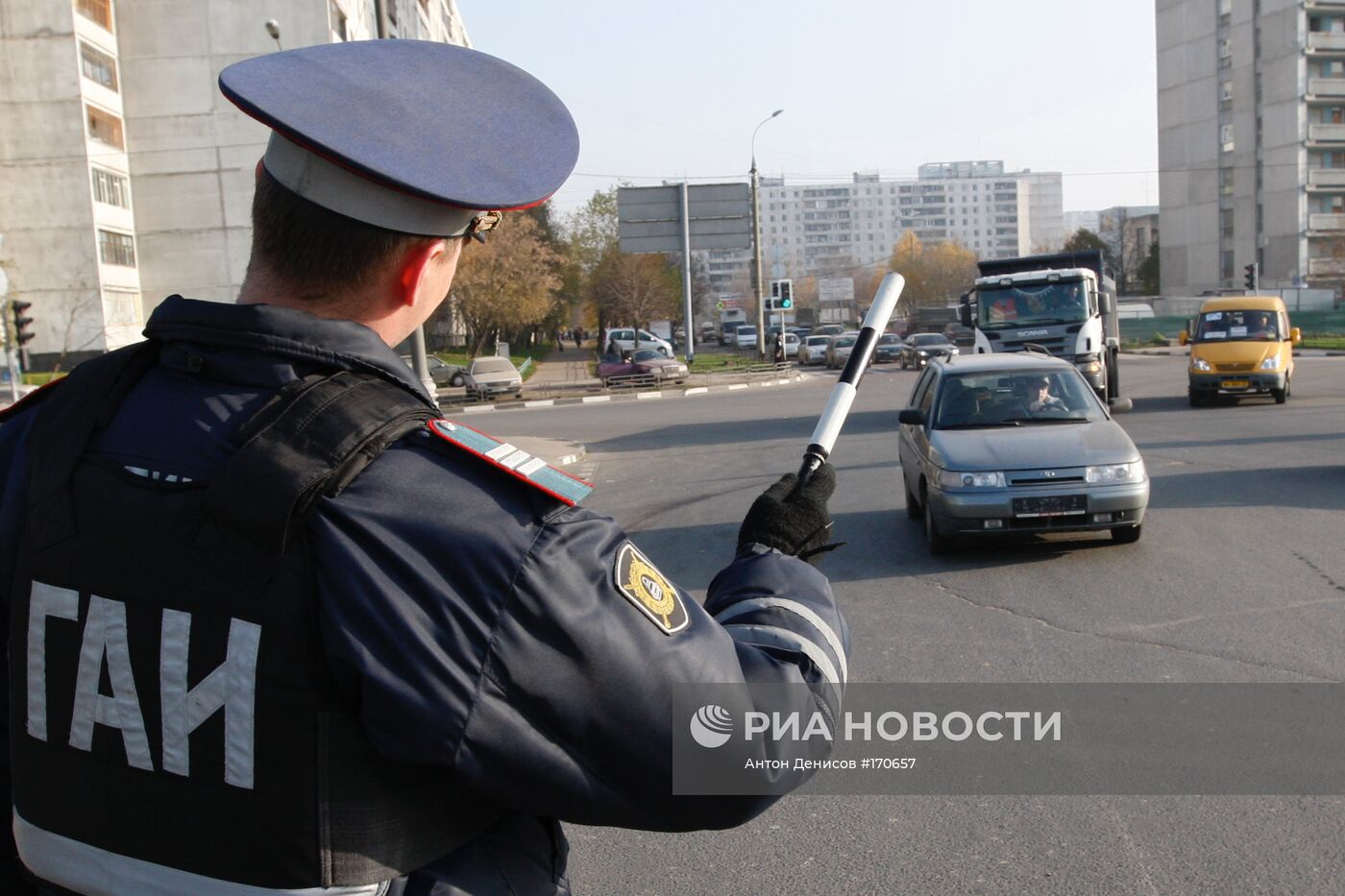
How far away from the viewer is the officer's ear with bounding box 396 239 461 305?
1.46 meters

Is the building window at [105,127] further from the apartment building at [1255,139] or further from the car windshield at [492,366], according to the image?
the apartment building at [1255,139]

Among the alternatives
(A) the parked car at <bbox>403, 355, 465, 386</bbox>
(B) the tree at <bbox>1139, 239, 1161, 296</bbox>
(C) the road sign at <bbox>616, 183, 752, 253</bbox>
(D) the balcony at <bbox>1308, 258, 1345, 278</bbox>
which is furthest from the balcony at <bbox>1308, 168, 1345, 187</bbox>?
(A) the parked car at <bbox>403, 355, 465, 386</bbox>

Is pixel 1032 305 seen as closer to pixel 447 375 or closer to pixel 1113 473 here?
pixel 1113 473

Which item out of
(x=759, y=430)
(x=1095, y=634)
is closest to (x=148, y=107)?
(x=759, y=430)

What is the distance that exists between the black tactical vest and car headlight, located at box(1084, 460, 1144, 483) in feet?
27.0

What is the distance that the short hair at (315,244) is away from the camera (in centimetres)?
141

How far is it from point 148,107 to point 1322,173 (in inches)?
2696

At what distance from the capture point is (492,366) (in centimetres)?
3656

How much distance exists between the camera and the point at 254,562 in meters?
1.25

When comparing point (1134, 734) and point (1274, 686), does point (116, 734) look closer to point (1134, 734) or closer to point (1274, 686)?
point (1134, 734)

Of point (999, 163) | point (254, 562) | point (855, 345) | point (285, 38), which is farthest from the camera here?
point (999, 163)

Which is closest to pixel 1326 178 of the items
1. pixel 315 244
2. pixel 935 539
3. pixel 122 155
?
pixel 122 155

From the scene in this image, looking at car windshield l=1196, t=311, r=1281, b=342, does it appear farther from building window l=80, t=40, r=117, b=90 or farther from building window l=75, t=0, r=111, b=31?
building window l=75, t=0, r=111, b=31

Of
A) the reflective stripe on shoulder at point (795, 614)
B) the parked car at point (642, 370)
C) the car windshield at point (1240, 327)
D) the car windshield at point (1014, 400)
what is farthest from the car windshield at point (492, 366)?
the reflective stripe on shoulder at point (795, 614)
